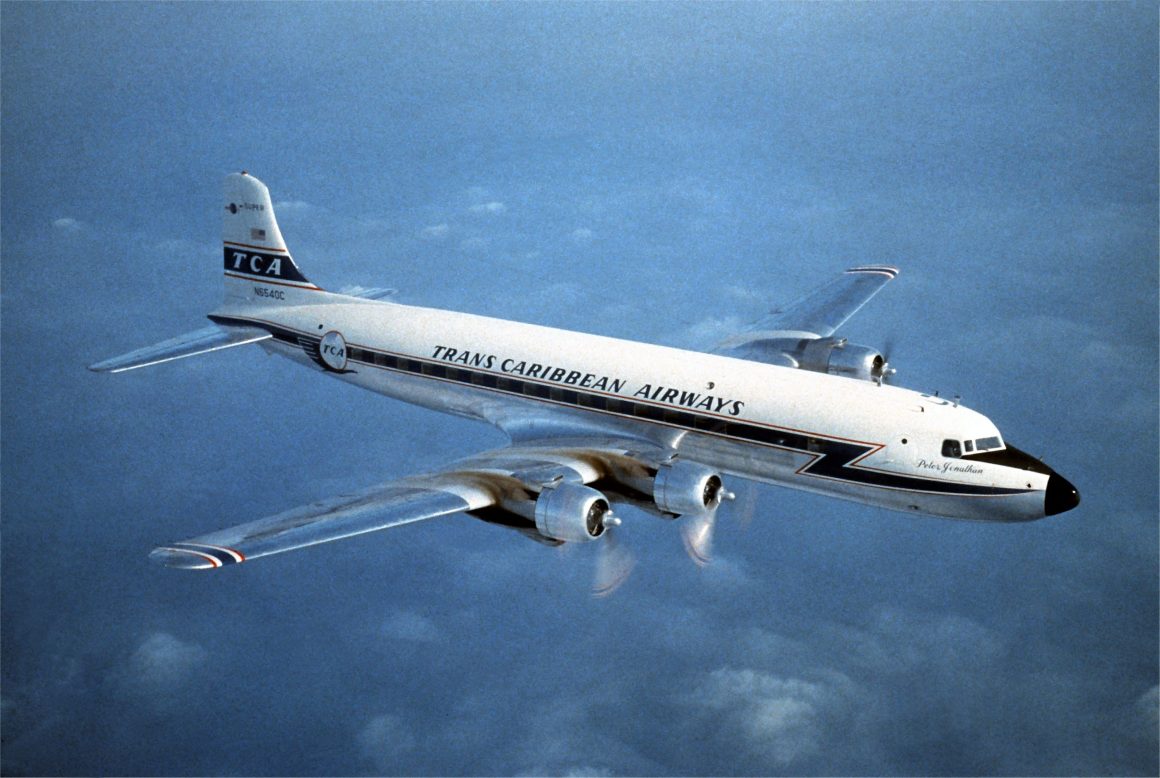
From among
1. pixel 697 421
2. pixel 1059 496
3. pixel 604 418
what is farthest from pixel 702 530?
pixel 1059 496

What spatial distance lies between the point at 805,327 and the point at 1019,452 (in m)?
9.94

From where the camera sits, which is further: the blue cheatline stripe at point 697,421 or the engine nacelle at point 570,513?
the blue cheatline stripe at point 697,421

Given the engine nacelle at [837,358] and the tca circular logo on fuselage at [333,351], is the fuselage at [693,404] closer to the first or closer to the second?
the tca circular logo on fuselage at [333,351]

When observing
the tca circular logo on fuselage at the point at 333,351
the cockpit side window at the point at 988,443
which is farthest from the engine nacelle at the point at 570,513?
the tca circular logo on fuselage at the point at 333,351

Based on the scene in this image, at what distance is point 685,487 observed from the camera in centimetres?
2491

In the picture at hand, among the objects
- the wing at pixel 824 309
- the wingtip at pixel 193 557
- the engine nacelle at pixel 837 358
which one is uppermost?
the wing at pixel 824 309

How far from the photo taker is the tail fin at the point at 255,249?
1394 inches

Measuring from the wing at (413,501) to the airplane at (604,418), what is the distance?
5 cm

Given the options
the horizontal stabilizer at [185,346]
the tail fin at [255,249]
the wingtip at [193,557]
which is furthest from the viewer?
the tail fin at [255,249]

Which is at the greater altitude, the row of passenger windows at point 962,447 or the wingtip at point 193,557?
the row of passenger windows at point 962,447

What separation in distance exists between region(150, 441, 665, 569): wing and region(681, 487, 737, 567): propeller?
6.98 ft

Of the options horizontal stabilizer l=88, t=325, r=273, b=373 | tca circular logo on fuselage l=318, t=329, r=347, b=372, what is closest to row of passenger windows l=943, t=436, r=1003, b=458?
tca circular logo on fuselage l=318, t=329, r=347, b=372

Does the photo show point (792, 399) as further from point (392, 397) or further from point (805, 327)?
point (392, 397)

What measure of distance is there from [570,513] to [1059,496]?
1174cm
